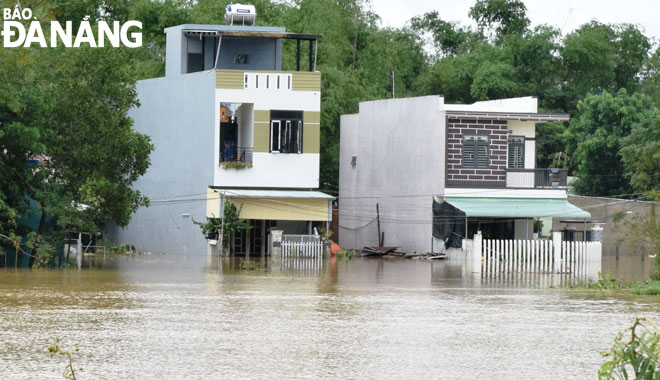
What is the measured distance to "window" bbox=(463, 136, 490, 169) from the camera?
49.0 metres

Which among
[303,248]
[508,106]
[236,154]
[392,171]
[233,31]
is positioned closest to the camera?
[303,248]

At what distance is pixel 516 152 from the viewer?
5016 cm

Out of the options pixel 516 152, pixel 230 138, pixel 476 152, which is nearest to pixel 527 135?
pixel 516 152

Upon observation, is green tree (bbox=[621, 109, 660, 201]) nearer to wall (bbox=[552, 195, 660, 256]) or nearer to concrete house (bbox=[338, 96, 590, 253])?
wall (bbox=[552, 195, 660, 256])

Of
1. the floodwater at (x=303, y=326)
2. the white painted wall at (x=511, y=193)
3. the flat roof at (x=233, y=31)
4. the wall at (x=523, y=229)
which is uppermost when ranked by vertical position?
the flat roof at (x=233, y=31)

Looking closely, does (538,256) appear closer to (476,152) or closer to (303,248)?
(303,248)

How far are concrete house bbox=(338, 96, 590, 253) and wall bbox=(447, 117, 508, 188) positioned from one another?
0.04 m

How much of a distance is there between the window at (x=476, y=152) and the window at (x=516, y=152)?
4.48ft

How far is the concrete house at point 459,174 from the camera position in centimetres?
4822

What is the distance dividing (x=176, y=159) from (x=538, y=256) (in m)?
17.4

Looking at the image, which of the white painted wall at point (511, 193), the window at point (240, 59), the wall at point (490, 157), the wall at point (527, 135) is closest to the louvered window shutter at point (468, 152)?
the wall at point (490, 157)

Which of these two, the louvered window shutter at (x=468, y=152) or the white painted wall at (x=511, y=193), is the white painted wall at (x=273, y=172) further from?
the louvered window shutter at (x=468, y=152)

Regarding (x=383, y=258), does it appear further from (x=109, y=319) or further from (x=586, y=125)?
(x=109, y=319)

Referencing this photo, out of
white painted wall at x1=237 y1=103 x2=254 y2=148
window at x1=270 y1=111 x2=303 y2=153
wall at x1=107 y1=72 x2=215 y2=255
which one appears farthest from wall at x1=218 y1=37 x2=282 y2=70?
window at x1=270 y1=111 x2=303 y2=153
